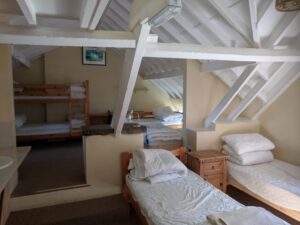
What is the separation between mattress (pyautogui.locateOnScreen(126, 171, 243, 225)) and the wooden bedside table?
18.4 inches

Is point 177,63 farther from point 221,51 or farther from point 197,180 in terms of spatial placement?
point 197,180

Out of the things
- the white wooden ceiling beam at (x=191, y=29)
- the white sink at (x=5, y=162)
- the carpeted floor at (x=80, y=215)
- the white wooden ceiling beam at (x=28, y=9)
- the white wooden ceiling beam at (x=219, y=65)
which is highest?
the white wooden ceiling beam at (x=191, y=29)

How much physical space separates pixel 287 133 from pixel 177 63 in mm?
1971

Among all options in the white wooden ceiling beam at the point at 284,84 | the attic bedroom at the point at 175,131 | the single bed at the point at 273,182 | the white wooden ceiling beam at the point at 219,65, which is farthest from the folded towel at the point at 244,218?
the white wooden ceiling beam at the point at 284,84

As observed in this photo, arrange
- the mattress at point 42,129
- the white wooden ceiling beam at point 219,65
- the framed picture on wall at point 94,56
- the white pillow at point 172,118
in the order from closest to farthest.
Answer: the white wooden ceiling beam at point 219,65
the mattress at point 42,129
the white pillow at point 172,118
the framed picture on wall at point 94,56

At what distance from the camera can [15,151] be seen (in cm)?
248

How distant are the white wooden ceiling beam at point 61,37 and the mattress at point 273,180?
2.07 m

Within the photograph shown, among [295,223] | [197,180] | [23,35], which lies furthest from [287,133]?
[23,35]

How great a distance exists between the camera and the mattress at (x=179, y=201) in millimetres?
1815

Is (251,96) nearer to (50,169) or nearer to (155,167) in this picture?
(155,167)

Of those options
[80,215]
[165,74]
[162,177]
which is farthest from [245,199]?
[165,74]

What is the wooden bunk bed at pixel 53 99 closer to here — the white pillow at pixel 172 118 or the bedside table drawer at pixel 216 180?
the white pillow at pixel 172 118

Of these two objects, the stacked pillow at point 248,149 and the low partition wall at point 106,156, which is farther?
the stacked pillow at point 248,149

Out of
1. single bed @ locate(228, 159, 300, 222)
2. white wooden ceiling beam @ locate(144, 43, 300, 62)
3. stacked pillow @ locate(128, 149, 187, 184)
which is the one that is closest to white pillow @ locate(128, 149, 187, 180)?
stacked pillow @ locate(128, 149, 187, 184)
